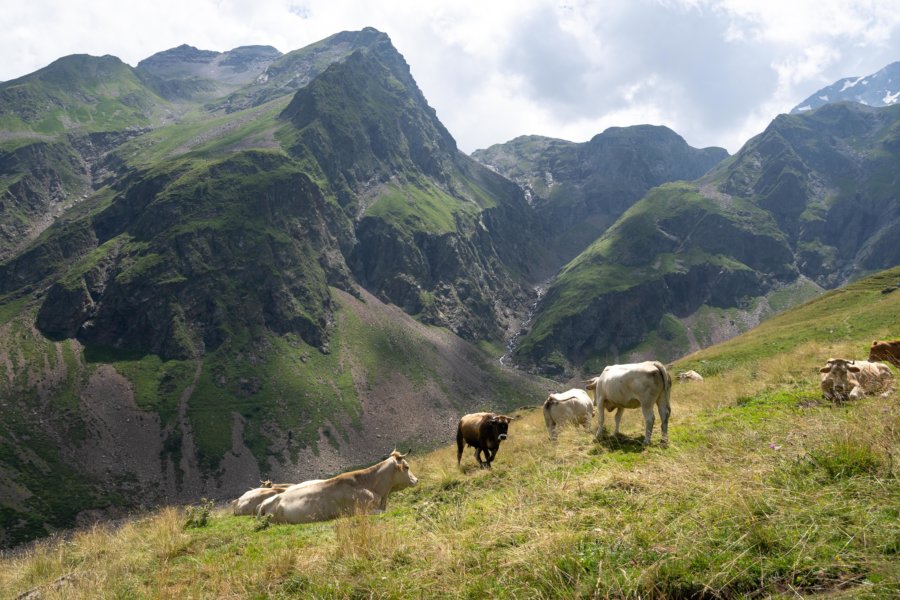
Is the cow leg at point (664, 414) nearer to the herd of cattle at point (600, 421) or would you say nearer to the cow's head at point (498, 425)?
the herd of cattle at point (600, 421)

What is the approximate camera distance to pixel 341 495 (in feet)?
51.5

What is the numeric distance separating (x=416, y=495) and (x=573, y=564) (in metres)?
11.2

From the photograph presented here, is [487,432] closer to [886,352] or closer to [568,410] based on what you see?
[568,410]

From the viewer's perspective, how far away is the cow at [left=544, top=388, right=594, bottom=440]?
789 inches

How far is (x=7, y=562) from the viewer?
14.5 meters

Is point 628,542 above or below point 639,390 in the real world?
above

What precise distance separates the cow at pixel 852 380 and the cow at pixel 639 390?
4223 mm


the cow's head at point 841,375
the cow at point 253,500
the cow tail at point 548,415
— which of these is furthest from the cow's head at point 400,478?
the cow's head at point 841,375

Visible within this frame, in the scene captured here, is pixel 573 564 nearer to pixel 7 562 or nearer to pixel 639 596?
pixel 639 596

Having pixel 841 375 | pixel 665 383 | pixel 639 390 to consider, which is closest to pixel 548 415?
pixel 639 390

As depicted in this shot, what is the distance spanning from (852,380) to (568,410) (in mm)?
9470

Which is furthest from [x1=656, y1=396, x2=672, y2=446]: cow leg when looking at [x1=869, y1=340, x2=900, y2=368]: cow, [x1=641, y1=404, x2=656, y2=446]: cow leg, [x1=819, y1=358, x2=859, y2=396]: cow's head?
[x1=869, y1=340, x2=900, y2=368]: cow

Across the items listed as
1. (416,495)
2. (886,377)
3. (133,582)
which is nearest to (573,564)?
(133,582)

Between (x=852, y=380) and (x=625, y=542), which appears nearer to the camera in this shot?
(x=625, y=542)
